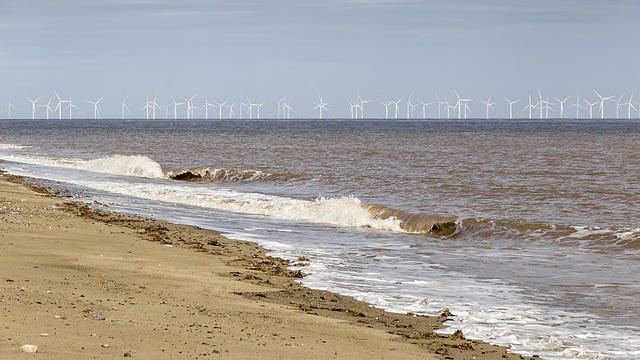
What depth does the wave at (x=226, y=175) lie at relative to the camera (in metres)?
34.8

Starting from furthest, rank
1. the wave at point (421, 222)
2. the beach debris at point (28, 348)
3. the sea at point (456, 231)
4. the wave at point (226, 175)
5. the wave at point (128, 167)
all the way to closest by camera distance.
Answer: the wave at point (128, 167), the wave at point (226, 175), the wave at point (421, 222), the sea at point (456, 231), the beach debris at point (28, 348)

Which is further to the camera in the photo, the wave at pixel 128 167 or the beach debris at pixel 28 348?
the wave at pixel 128 167

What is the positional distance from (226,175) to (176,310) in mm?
29172

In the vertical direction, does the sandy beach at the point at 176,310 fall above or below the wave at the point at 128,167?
below

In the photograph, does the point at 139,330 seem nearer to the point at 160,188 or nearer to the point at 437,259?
the point at 437,259

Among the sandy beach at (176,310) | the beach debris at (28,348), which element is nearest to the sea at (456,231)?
the sandy beach at (176,310)

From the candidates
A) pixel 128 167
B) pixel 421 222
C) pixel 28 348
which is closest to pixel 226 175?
pixel 128 167

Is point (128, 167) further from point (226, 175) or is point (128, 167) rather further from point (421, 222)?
point (421, 222)

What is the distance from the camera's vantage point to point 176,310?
7840 millimetres

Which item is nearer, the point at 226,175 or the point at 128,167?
the point at 226,175

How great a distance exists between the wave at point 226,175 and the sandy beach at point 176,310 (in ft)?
69.7

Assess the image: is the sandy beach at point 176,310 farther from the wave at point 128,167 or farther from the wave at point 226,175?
the wave at point 128,167

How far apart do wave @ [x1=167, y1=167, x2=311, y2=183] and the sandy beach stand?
837 inches

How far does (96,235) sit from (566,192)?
18881 mm
